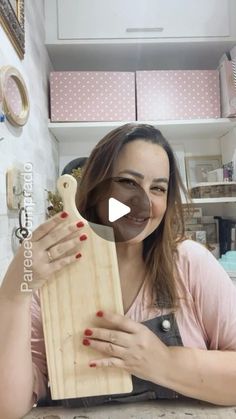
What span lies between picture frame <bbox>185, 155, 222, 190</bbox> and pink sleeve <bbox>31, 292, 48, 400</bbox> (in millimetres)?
215

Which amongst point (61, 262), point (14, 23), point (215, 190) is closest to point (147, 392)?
point (61, 262)

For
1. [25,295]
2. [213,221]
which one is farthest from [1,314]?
[213,221]

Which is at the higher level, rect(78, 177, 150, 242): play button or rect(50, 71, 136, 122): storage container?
rect(50, 71, 136, 122): storage container

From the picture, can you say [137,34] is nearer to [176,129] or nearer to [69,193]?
[176,129]

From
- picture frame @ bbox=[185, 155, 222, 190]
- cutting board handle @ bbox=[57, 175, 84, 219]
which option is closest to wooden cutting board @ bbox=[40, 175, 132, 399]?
cutting board handle @ bbox=[57, 175, 84, 219]

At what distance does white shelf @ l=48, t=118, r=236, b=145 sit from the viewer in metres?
0.41

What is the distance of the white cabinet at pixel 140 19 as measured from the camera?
61 centimetres

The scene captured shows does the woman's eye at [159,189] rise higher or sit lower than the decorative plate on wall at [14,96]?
lower

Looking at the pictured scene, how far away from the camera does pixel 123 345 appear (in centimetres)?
28

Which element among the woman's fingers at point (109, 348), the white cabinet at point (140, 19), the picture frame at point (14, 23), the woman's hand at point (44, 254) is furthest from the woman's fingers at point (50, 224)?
the white cabinet at point (140, 19)

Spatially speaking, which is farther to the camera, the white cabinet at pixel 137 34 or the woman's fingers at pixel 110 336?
the white cabinet at pixel 137 34

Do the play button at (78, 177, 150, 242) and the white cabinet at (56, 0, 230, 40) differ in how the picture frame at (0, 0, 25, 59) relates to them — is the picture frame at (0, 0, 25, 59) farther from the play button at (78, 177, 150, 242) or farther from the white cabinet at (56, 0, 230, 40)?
the play button at (78, 177, 150, 242)

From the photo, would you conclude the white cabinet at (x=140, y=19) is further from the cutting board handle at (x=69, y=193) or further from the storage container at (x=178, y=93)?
the cutting board handle at (x=69, y=193)

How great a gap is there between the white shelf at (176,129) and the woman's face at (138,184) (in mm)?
114
